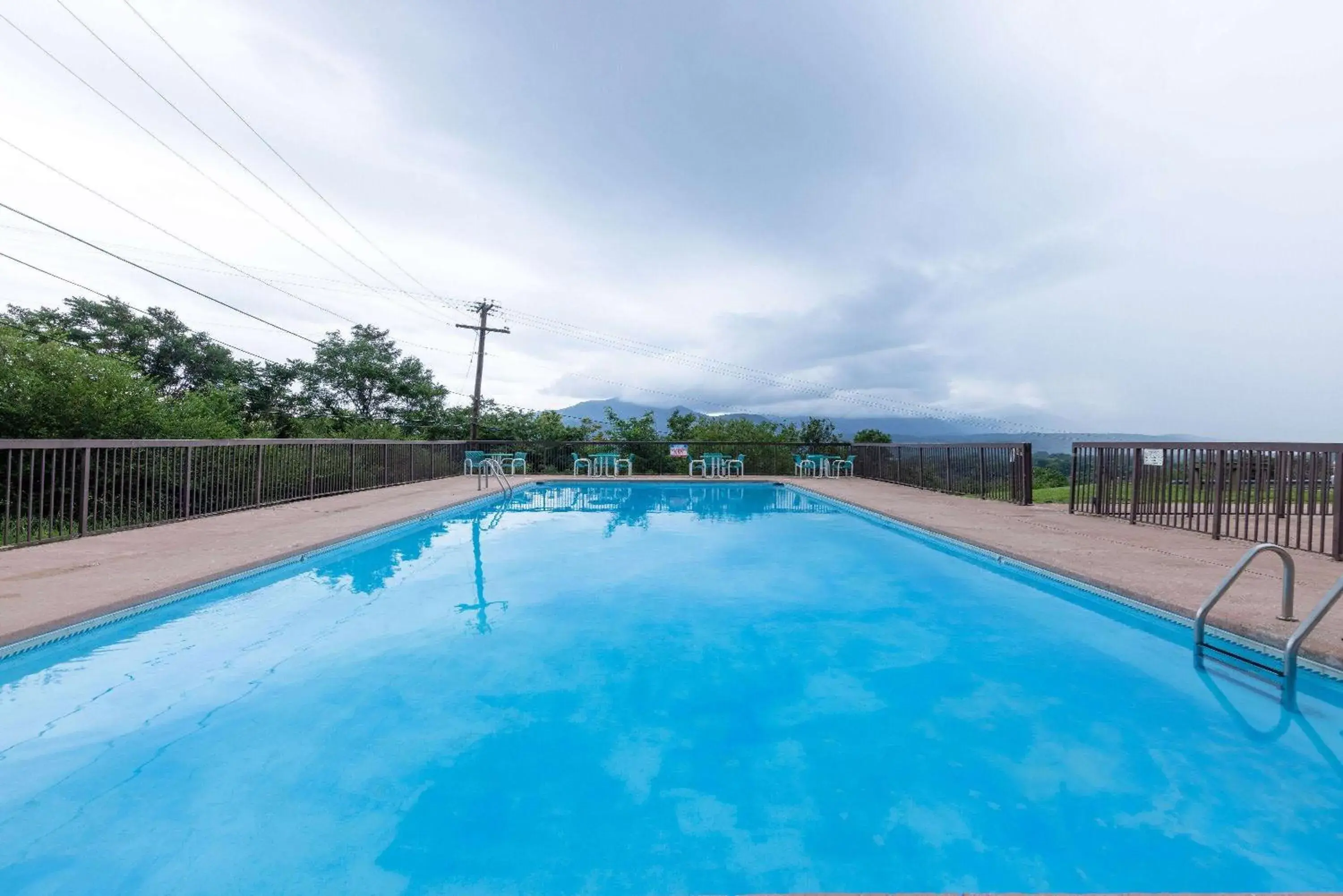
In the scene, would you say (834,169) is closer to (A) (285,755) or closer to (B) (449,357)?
(A) (285,755)

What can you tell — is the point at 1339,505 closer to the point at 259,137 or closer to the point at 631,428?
the point at 631,428

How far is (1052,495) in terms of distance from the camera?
1060 centimetres

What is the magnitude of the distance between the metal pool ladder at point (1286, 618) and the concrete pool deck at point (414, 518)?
14 centimetres

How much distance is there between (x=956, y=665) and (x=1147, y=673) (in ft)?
3.11

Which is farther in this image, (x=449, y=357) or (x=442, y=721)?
(x=449, y=357)

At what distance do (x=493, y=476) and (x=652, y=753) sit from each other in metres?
13.1

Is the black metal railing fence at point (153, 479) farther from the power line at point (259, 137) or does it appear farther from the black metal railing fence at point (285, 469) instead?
the power line at point (259, 137)

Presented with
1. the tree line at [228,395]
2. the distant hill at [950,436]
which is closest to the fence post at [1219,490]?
the distant hill at [950,436]

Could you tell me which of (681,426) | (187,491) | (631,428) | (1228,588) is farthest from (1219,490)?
(681,426)

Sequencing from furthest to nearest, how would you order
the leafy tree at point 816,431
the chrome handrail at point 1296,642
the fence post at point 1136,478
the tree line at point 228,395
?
the leafy tree at point 816,431
the tree line at point 228,395
the fence post at point 1136,478
the chrome handrail at point 1296,642

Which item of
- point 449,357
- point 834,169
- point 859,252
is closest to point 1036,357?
point 859,252

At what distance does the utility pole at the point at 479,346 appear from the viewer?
59.3ft

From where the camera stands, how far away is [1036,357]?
17297 millimetres

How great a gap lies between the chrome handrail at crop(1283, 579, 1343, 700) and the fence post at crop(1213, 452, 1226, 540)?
4049 mm
